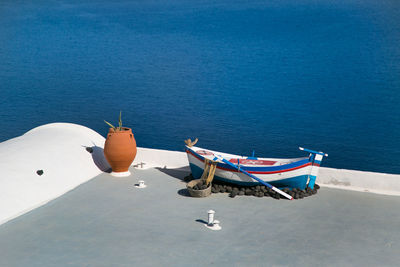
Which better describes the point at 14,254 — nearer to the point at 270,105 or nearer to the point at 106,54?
the point at 270,105

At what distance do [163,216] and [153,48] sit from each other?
52.2 metres

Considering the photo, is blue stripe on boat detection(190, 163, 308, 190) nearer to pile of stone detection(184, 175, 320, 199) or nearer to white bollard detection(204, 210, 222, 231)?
pile of stone detection(184, 175, 320, 199)

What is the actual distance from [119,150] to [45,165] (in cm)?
205

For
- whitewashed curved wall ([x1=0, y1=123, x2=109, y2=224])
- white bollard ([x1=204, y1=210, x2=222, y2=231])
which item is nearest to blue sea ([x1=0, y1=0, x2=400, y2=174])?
whitewashed curved wall ([x1=0, y1=123, x2=109, y2=224])

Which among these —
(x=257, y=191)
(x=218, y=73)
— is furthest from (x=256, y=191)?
(x=218, y=73)

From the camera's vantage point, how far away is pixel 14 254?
9.22m

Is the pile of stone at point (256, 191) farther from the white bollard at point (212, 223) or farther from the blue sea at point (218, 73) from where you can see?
the blue sea at point (218, 73)

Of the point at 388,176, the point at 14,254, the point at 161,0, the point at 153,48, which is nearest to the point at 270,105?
the point at 153,48

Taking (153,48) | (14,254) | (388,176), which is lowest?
(14,254)

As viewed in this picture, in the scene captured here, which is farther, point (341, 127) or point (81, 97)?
point (81, 97)

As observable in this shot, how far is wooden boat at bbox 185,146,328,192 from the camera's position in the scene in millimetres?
12375

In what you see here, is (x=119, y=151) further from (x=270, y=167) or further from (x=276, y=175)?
(x=276, y=175)

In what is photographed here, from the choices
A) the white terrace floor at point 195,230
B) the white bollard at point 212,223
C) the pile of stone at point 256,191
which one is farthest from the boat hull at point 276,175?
the white bollard at point 212,223

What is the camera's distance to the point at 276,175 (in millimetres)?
12500
